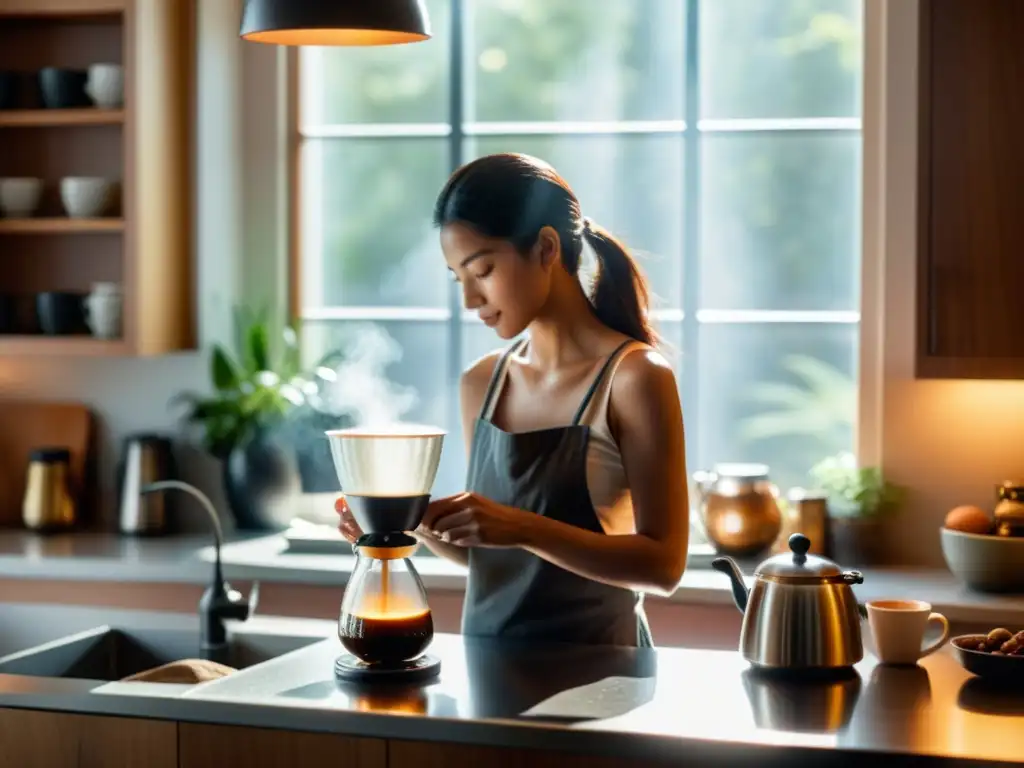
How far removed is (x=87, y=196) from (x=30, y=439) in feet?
2.54

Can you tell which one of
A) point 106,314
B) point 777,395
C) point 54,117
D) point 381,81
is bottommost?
point 777,395

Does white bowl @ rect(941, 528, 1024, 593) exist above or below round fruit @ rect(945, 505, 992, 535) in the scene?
below

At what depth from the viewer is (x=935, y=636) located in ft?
7.52

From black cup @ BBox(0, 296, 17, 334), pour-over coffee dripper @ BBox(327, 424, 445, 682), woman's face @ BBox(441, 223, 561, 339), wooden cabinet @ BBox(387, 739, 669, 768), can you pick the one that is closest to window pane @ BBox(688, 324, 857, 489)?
woman's face @ BBox(441, 223, 561, 339)

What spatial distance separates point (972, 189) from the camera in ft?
11.4

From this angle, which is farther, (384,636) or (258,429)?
(258,429)

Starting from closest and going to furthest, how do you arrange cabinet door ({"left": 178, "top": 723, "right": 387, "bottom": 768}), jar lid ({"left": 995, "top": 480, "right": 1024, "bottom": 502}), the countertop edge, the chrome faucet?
the countertop edge, cabinet door ({"left": 178, "top": 723, "right": 387, "bottom": 768}), the chrome faucet, jar lid ({"left": 995, "top": 480, "right": 1024, "bottom": 502})

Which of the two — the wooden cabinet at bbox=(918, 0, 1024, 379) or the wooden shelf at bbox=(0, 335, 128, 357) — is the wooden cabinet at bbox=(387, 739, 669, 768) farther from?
the wooden shelf at bbox=(0, 335, 128, 357)

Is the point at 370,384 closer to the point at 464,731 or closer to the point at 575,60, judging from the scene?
the point at 575,60

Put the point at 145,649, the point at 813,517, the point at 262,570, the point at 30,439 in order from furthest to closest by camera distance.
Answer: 1. the point at 30,439
2. the point at 813,517
3. the point at 262,570
4. the point at 145,649

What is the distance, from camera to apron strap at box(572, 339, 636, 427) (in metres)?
2.48

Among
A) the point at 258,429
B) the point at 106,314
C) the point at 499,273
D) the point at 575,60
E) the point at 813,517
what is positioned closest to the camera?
the point at 499,273

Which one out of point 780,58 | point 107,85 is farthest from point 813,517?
point 107,85

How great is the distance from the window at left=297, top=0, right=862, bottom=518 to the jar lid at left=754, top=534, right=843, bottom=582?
70.5 inches
